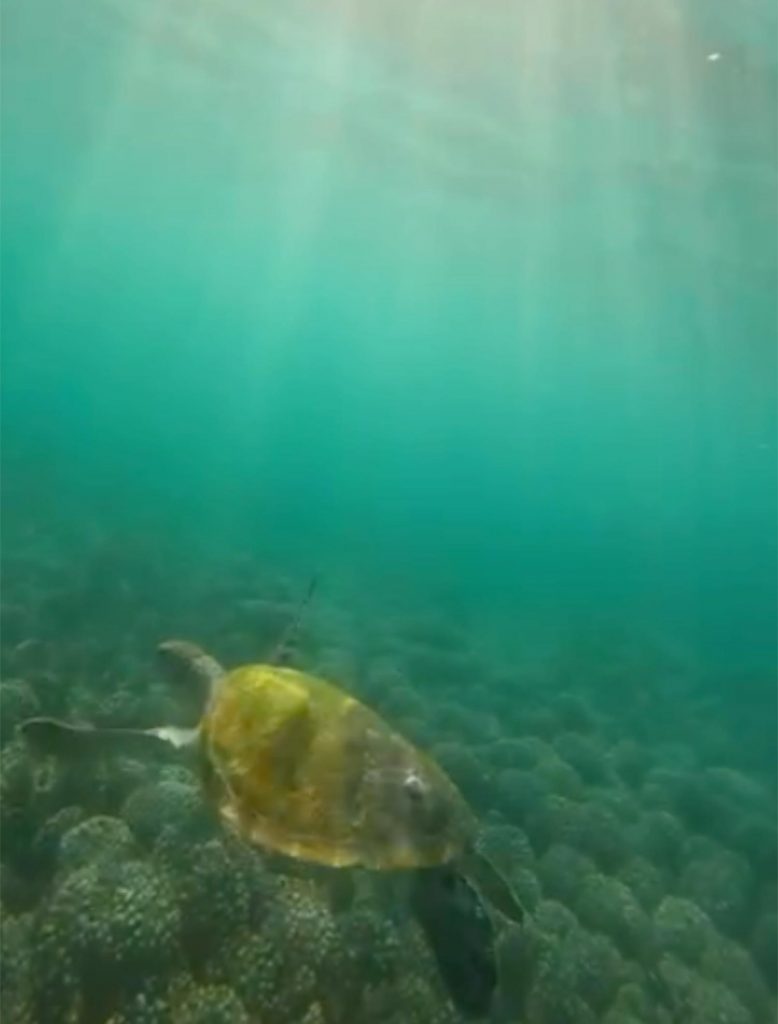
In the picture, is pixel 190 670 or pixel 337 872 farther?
pixel 337 872

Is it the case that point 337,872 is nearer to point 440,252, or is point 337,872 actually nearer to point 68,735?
point 68,735

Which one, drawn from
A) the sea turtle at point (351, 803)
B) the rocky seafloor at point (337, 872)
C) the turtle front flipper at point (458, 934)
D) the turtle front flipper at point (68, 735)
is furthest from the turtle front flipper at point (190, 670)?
the turtle front flipper at point (458, 934)

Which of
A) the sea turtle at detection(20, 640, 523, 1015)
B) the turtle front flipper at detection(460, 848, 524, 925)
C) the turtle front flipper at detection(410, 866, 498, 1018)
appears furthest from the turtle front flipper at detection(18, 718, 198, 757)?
the turtle front flipper at detection(460, 848, 524, 925)

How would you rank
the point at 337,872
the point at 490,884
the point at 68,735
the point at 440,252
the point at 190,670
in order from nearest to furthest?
the point at 490,884
the point at 68,735
the point at 190,670
the point at 337,872
the point at 440,252

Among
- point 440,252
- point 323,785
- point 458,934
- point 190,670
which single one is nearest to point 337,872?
point 190,670

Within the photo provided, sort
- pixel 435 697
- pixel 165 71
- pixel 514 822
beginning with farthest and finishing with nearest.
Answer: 1. pixel 165 71
2. pixel 435 697
3. pixel 514 822

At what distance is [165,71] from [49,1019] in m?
29.2

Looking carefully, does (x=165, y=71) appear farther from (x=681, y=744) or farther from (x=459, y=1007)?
(x=459, y=1007)

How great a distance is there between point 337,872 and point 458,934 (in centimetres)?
199

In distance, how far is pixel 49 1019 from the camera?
5.18 meters

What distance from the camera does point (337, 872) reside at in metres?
6.50

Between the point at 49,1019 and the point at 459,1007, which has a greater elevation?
the point at 459,1007

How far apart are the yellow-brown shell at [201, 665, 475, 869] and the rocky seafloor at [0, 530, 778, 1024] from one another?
1366 mm

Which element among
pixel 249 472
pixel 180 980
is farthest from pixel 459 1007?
pixel 249 472
